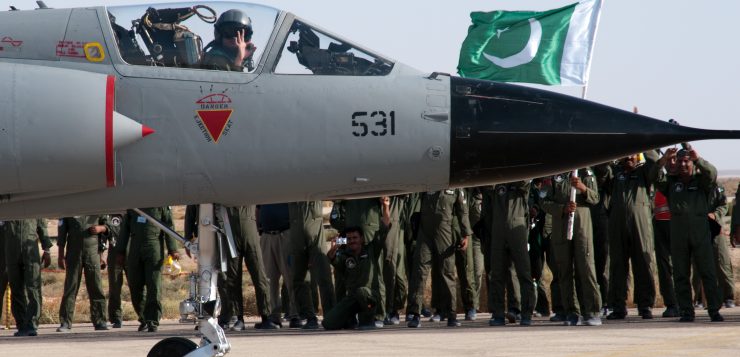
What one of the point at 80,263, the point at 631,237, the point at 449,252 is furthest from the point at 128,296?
the point at 631,237

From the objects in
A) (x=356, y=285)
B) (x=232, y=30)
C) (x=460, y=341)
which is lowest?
(x=460, y=341)

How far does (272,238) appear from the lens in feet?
52.5

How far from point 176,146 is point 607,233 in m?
8.46

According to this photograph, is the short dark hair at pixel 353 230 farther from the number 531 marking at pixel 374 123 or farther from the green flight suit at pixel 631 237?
the number 531 marking at pixel 374 123

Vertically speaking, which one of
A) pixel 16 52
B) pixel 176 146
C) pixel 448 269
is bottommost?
pixel 448 269

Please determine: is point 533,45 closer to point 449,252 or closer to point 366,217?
point 449,252

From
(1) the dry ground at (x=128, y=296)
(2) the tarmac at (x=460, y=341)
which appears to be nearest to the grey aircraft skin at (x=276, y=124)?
(2) the tarmac at (x=460, y=341)

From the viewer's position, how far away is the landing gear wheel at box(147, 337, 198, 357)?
866cm

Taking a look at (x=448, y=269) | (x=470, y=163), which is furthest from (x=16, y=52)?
Answer: (x=448, y=269)

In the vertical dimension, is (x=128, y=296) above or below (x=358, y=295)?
below

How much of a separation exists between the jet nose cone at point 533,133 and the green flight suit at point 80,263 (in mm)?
8690

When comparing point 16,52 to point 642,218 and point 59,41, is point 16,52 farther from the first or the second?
point 642,218

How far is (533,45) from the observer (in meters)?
16.0

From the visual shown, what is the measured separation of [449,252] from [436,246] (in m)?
0.17
